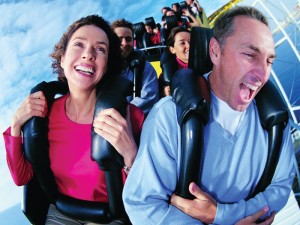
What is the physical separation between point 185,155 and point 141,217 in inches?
9.2

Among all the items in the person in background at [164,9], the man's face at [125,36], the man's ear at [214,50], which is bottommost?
the man's ear at [214,50]

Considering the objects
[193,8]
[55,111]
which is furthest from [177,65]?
[193,8]

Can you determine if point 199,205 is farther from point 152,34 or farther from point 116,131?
point 152,34

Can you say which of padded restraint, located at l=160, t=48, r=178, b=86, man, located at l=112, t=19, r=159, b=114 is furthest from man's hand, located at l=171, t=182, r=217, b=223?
padded restraint, located at l=160, t=48, r=178, b=86

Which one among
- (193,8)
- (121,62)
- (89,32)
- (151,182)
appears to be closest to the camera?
(151,182)

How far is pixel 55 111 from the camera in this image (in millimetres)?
1242

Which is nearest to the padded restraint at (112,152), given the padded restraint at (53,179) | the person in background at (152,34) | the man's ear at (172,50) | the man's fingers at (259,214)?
the padded restraint at (53,179)

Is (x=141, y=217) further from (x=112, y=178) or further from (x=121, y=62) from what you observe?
(x=121, y=62)

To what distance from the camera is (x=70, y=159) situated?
115cm

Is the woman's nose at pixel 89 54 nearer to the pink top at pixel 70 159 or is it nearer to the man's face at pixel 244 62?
the pink top at pixel 70 159

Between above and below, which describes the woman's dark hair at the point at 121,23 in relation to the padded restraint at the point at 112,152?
above

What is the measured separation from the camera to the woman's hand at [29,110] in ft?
3.67

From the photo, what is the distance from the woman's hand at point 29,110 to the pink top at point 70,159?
48 millimetres

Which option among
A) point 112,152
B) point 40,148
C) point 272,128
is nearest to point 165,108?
point 112,152
